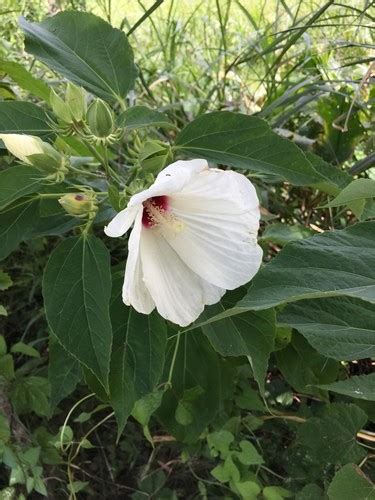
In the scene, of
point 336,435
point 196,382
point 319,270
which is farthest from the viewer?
point 196,382

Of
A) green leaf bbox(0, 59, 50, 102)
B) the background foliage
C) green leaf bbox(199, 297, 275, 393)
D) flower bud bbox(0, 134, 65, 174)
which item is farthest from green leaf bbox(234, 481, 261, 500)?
green leaf bbox(0, 59, 50, 102)

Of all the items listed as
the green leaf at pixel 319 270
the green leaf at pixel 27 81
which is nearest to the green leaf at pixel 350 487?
the green leaf at pixel 319 270

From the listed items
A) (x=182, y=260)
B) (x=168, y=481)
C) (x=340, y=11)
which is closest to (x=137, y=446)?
(x=168, y=481)

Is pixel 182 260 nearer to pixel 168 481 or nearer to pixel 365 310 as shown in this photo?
pixel 365 310

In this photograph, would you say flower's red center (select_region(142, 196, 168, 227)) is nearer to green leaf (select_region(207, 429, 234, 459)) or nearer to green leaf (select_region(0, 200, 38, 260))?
green leaf (select_region(0, 200, 38, 260))

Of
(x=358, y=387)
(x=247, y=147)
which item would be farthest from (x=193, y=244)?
(x=358, y=387)

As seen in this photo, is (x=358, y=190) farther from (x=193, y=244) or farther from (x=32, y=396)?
(x=32, y=396)

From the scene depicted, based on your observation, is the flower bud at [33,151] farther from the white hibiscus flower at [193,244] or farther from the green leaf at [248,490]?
the green leaf at [248,490]
